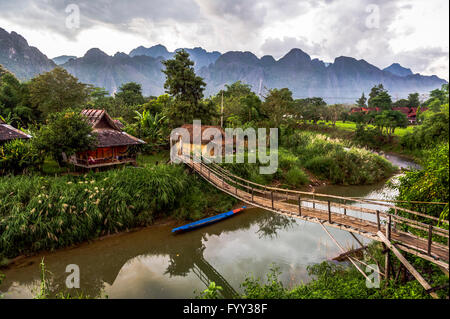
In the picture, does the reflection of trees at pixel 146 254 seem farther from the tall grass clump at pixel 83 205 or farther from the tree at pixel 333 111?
the tree at pixel 333 111

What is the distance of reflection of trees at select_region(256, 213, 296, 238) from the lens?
11322 millimetres

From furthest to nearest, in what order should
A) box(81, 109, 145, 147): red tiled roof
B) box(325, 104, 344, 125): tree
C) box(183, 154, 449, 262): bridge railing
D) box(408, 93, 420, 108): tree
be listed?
box(325, 104, 344, 125): tree, box(408, 93, 420, 108): tree, box(81, 109, 145, 147): red tiled roof, box(183, 154, 449, 262): bridge railing

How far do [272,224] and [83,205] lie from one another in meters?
8.88

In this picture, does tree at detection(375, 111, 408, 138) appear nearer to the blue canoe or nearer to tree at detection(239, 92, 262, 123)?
tree at detection(239, 92, 262, 123)

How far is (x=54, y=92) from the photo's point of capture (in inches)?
796

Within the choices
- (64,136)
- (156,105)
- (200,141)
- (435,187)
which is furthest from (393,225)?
(156,105)

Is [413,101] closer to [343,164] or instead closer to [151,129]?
[343,164]

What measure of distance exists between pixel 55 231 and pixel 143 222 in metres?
3.48

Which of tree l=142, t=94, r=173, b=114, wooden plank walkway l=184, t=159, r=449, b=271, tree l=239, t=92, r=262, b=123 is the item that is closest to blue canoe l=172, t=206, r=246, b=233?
wooden plank walkway l=184, t=159, r=449, b=271

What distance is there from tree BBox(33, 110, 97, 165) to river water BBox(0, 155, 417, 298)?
4.92m

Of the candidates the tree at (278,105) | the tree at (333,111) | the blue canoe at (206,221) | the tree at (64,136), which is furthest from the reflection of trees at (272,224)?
the tree at (333,111)

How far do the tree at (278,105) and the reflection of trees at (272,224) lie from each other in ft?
40.3

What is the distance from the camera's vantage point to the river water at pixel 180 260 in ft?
25.3
